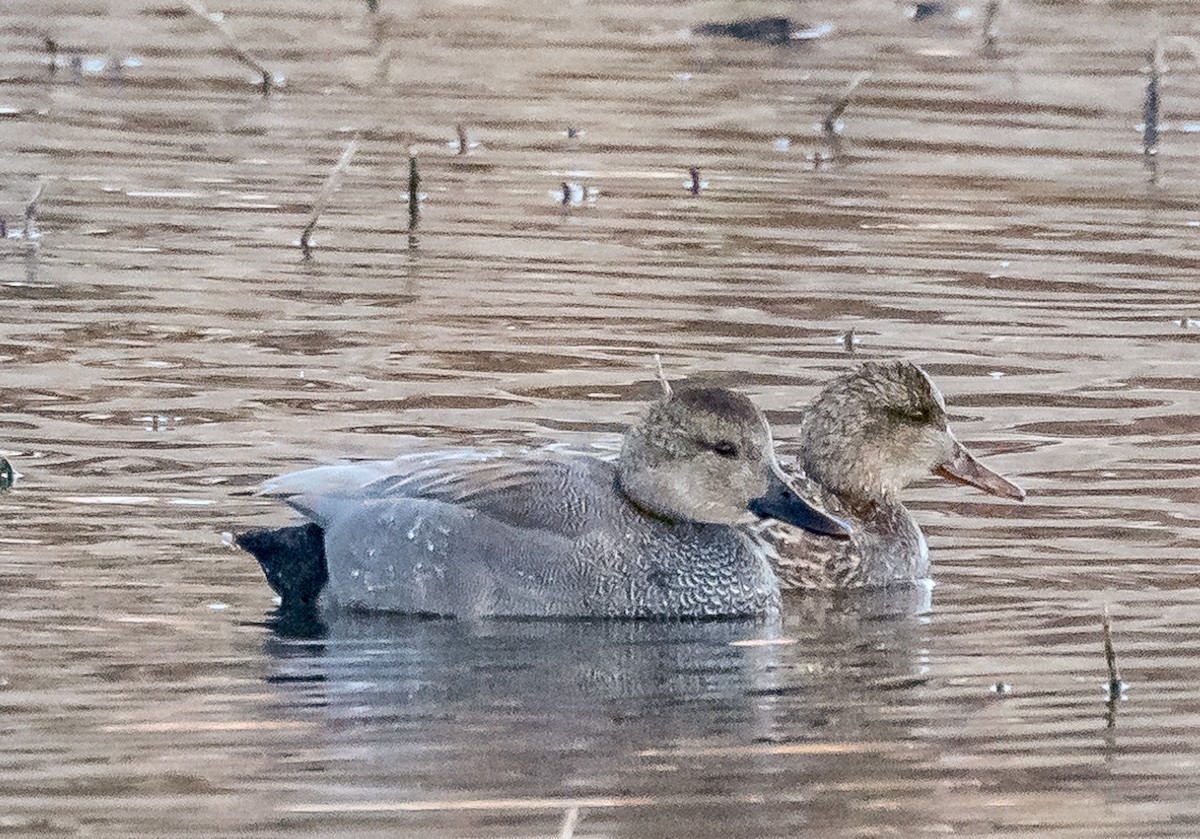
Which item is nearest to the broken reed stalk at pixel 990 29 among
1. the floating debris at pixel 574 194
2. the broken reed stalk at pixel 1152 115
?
→ the broken reed stalk at pixel 1152 115

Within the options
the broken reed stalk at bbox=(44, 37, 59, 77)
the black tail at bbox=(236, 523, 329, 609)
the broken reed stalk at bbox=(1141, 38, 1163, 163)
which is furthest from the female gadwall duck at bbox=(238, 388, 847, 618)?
the broken reed stalk at bbox=(44, 37, 59, 77)

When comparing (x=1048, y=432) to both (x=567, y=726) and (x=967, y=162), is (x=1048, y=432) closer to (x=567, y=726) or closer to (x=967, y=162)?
(x=567, y=726)

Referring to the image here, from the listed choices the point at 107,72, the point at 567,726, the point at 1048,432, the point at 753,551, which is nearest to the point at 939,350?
the point at 1048,432

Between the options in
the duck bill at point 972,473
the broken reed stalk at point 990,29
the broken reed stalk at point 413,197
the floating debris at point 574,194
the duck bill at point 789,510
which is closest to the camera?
the duck bill at point 789,510

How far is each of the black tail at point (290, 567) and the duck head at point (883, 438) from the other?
1.92 metres

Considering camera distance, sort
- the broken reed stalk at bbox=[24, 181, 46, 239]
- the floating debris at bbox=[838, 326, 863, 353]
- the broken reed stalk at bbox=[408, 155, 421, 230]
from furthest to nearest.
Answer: the broken reed stalk at bbox=[408, 155, 421, 230] → the broken reed stalk at bbox=[24, 181, 46, 239] → the floating debris at bbox=[838, 326, 863, 353]

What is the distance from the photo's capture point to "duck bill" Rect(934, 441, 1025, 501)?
9.74 m

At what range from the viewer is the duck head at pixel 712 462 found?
8.84 metres

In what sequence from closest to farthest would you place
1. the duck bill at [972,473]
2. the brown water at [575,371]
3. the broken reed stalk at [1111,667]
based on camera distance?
the brown water at [575,371] < the broken reed stalk at [1111,667] < the duck bill at [972,473]

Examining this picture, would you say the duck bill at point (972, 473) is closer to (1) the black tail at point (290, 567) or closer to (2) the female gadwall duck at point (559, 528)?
(2) the female gadwall duck at point (559, 528)

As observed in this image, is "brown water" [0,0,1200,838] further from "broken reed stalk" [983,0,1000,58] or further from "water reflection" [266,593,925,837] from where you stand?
"broken reed stalk" [983,0,1000,58]

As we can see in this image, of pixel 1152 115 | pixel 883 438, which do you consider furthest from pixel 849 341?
pixel 1152 115

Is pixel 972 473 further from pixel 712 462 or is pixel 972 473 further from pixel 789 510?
pixel 712 462

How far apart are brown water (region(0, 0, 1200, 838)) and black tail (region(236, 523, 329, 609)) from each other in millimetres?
131
